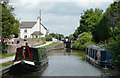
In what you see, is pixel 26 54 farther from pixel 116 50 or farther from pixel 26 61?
pixel 116 50

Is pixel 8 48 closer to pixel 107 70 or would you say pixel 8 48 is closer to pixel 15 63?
pixel 15 63

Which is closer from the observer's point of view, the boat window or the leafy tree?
the boat window

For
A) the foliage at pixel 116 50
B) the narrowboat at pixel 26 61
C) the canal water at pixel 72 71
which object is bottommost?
the canal water at pixel 72 71

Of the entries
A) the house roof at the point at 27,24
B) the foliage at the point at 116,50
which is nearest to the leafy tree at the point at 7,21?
the foliage at the point at 116,50

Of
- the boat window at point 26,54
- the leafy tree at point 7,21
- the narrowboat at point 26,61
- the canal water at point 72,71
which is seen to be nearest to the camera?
the narrowboat at point 26,61

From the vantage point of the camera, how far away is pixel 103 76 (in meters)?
18.3

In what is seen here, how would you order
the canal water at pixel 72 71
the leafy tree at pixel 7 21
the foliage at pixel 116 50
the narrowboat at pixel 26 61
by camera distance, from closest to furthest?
the foliage at pixel 116 50 → the narrowboat at pixel 26 61 → the canal water at pixel 72 71 → the leafy tree at pixel 7 21

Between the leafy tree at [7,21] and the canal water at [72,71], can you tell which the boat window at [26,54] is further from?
the leafy tree at [7,21]

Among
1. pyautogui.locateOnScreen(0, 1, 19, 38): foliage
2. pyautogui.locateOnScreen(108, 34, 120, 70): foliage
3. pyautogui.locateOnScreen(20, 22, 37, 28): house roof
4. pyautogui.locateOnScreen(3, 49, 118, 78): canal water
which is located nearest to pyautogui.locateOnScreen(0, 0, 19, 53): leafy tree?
pyautogui.locateOnScreen(0, 1, 19, 38): foliage

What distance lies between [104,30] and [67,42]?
3401 cm

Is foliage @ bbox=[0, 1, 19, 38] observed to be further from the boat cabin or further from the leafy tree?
the boat cabin

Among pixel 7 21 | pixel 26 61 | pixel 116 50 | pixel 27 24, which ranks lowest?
pixel 26 61

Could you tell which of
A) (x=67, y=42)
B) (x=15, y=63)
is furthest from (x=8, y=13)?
(x=67, y=42)

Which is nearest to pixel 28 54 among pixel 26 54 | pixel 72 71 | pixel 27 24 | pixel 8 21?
pixel 26 54
